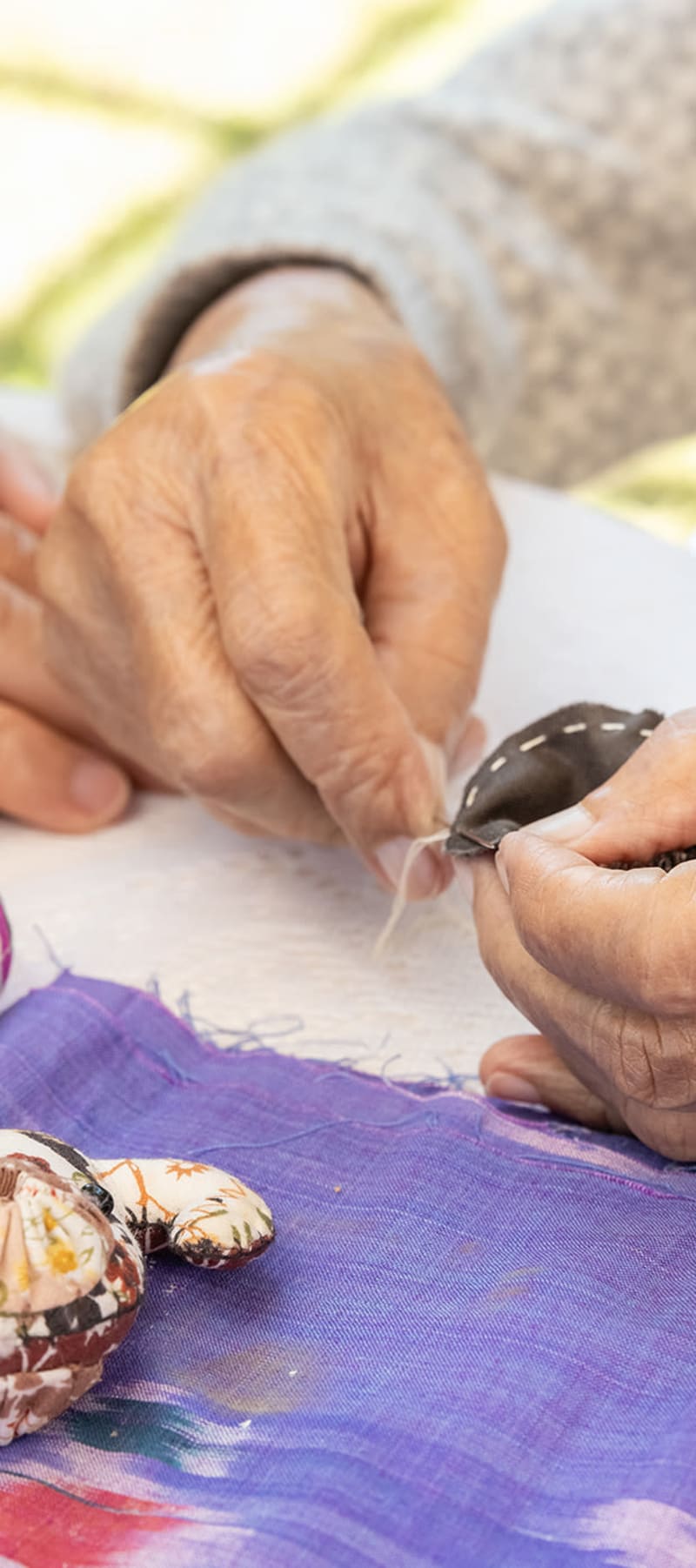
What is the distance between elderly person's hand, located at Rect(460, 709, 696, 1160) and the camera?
1.83 ft

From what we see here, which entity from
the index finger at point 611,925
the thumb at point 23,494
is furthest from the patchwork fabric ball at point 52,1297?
the thumb at point 23,494

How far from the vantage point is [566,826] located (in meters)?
0.67

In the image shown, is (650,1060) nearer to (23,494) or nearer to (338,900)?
(338,900)

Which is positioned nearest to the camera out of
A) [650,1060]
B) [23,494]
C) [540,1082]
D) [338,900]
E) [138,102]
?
[650,1060]

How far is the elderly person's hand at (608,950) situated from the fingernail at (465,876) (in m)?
0.01

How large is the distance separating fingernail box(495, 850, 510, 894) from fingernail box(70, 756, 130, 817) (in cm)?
43

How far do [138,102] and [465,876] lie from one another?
7.07 feet

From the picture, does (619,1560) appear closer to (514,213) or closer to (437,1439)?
(437,1439)

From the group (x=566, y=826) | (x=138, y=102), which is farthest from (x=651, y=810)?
(x=138, y=102)

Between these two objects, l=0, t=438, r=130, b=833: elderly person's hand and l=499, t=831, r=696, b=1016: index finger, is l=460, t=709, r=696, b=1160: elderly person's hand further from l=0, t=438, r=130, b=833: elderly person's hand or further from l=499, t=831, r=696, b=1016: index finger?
l=0, t=438, r=130, b=833: elderly person's hand

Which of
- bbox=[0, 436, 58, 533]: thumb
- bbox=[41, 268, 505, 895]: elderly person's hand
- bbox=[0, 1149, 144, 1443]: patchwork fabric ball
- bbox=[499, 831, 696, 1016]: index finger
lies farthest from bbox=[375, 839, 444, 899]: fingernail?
bbox=[0, 436, 58, 533]: thumb

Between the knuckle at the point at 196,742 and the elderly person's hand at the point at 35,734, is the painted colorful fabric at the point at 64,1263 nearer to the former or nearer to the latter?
the knuckle at the point at 196,742

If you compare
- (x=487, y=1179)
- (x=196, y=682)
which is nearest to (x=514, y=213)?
(x=196, y=682)

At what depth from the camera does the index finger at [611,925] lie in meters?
0.55
